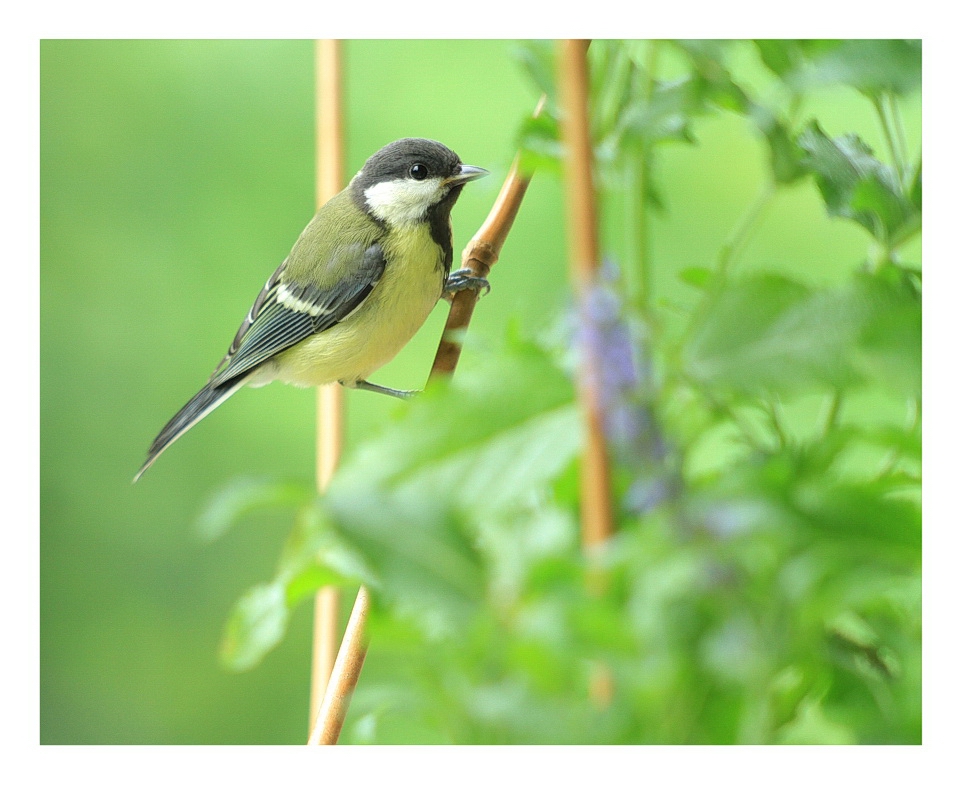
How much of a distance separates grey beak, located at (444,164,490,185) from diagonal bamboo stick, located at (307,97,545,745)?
1.05 ft

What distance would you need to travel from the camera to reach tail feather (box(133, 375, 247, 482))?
103 centimetres

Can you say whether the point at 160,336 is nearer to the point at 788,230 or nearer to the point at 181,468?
the point at 181,468

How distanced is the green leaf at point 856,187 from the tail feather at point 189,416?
30.2 inches

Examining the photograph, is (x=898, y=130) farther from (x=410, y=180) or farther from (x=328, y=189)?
(x=410, y=180)

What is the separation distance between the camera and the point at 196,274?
1.14m

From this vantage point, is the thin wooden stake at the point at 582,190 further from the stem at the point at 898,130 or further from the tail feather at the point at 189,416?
the tail feather at the point at 189,416

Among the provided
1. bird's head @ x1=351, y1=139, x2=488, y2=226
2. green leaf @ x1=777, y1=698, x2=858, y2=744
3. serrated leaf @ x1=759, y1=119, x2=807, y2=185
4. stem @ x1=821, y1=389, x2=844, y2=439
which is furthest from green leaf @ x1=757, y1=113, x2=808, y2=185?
bird's head @ x1=351, y1=139, x2=488, y2=226

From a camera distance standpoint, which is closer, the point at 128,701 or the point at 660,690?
the point at 660,690

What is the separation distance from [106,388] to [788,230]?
81 cm

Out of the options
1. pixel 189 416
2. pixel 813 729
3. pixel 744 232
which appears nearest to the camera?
pixel 744 232

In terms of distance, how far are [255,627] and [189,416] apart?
2.10ft

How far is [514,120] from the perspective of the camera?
0.97 metres

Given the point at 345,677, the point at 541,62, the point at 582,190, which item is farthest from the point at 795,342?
the point at 345,677
